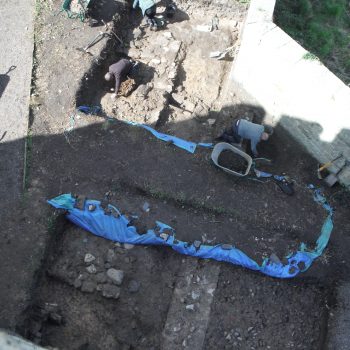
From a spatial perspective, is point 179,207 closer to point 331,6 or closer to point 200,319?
point 200,319

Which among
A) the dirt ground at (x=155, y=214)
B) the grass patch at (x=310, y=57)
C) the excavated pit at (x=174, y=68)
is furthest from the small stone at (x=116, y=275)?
the grass patch at (x=310, y=57)

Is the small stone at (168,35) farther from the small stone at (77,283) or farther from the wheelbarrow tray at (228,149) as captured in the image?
the small stone at (77,283)

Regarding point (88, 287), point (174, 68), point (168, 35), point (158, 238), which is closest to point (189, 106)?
point (174, 68)

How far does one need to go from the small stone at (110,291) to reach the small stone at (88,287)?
164 mm

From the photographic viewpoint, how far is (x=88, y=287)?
6.10 m

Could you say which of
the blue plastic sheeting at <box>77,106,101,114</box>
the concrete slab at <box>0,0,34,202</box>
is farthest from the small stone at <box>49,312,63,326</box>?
the blue plastic sheeting at <box>77,106,101,114</box>

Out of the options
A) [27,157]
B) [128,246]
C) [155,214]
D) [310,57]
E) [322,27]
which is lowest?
[128,246]

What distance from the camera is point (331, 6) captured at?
9.70 metres

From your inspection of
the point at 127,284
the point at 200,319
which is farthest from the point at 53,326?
the point at 200,319

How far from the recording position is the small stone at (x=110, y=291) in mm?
6068

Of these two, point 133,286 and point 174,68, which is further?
point 174,68

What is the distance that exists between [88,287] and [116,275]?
1.49 feet

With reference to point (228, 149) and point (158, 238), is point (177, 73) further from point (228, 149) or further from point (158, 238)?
point (158, 238)

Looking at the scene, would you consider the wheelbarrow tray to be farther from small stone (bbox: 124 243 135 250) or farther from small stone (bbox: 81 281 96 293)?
small stone (bbox: 81 281 96 293)
